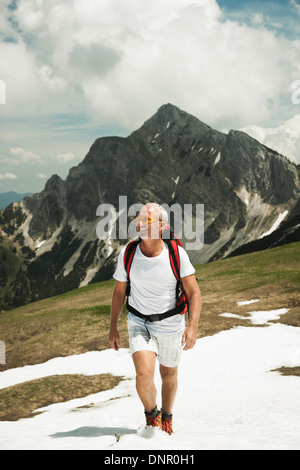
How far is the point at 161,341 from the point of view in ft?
24.4

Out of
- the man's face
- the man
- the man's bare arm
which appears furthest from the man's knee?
the man's face

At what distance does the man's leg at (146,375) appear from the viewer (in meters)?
7.06

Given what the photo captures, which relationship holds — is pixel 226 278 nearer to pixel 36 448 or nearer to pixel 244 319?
pixel 244 319

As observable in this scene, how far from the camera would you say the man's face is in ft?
24.1

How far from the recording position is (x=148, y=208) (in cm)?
757

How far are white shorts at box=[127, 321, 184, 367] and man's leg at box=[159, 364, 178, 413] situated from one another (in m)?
0.14

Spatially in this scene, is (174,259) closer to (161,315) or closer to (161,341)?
(161,315)

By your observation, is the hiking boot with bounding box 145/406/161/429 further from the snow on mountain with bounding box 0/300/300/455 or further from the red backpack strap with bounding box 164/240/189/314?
the red backpack strap with bounding box 164/240/189/314

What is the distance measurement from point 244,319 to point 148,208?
62.3ft

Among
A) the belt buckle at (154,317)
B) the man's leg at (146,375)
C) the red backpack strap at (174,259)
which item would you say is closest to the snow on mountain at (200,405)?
the man's leg at (146,375)

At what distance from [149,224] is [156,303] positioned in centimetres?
152

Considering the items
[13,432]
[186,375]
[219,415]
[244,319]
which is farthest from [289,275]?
[13,432]

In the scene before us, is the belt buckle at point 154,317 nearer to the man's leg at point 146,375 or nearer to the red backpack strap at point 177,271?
the red backpack strap at point 177,271

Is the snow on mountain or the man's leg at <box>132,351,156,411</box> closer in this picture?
the snow on mountain
